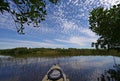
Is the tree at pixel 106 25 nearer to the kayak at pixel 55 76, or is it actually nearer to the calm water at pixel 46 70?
the calm water at pixel 46 70

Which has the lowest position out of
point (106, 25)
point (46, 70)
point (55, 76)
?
point (46, 70)

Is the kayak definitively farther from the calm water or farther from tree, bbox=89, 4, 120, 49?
tree, bbox=89, 4, 120, 49

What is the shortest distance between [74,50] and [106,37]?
317 feet

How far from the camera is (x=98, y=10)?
26.8m

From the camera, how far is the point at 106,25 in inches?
1053

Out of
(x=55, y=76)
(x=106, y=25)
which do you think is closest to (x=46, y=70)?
(x=106, y=25)

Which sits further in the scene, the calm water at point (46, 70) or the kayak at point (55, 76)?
the calm water at point (46, 70)

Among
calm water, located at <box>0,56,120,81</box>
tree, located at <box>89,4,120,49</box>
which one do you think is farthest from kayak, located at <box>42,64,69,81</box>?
tree, located at <box>89,4,120,49</box>

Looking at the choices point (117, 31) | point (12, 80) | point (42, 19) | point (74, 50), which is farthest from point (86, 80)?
point (74, 50)

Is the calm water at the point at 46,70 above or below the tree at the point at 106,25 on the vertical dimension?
Answer: below

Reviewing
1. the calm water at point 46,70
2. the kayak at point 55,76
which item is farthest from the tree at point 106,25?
the kayak at point 55,76

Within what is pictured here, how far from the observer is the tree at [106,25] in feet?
80.1

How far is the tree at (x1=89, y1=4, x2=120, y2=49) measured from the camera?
961 inches

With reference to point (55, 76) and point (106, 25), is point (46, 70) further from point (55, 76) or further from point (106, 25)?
point (55, 76)
